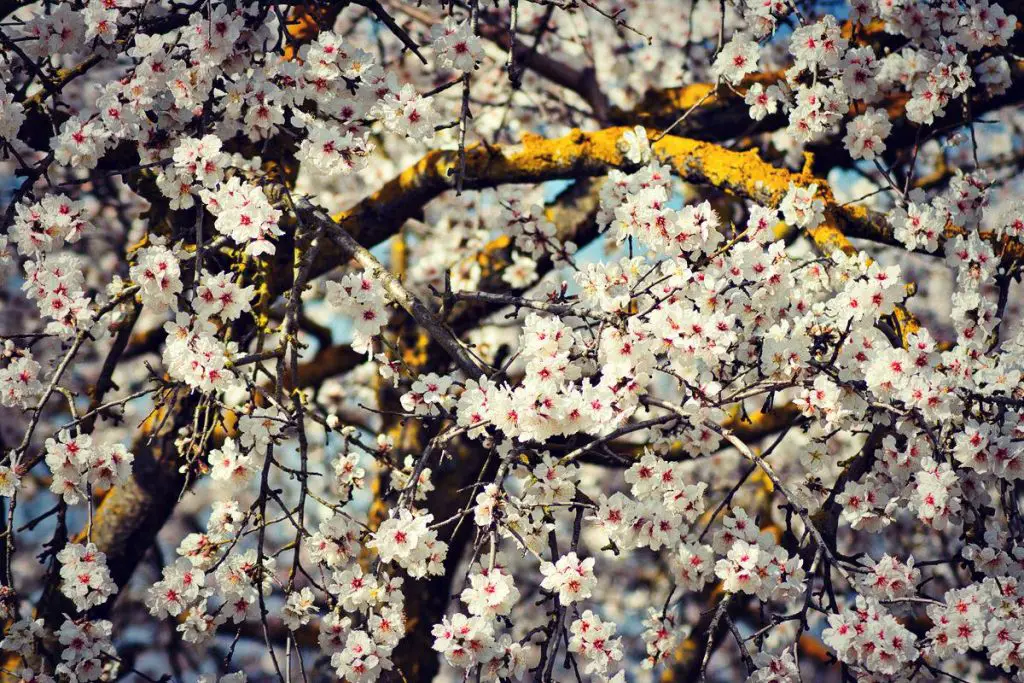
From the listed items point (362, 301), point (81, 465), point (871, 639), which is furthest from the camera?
point (362, 301)

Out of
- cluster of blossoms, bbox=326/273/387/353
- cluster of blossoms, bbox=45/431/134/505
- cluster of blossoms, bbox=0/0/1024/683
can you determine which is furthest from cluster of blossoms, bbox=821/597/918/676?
cluster of blossoms, bbox=45/431/134/505

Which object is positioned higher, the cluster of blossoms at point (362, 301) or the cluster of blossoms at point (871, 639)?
the cluster of blossoms at point (362, 301)

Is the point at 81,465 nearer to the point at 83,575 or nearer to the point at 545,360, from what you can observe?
the point at 83,575

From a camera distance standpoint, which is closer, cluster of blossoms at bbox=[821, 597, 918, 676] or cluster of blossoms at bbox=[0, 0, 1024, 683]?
cluster of blossoms at bbox=[821, 597, 918, 676]

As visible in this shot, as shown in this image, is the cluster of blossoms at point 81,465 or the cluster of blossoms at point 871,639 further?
the cluster of blossoms at point 81,465

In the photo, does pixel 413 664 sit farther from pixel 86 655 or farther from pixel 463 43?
pixel 463 43

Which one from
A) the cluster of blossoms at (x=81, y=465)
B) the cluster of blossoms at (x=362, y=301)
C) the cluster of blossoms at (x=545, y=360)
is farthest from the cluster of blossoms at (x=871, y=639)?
the cluster of blossoms at (x=81, y=465)

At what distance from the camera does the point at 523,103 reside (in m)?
6.66

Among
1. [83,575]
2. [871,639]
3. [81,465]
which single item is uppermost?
[81,465]

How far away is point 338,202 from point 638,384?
214 inches

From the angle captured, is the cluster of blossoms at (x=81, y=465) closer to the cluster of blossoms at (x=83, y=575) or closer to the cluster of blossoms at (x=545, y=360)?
the cluster of blossoms at (x=545, y=360)

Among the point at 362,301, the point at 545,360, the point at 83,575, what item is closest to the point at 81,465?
the point at 83,575

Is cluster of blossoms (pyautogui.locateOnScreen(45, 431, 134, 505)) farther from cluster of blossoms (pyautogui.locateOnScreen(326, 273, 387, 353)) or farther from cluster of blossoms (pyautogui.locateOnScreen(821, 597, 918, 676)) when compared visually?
cluster of blossoms (pyautogui.locateOnScreen(821, 597, 918, 676))

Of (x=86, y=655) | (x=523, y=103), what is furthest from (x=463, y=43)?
(x=523, y=103)
